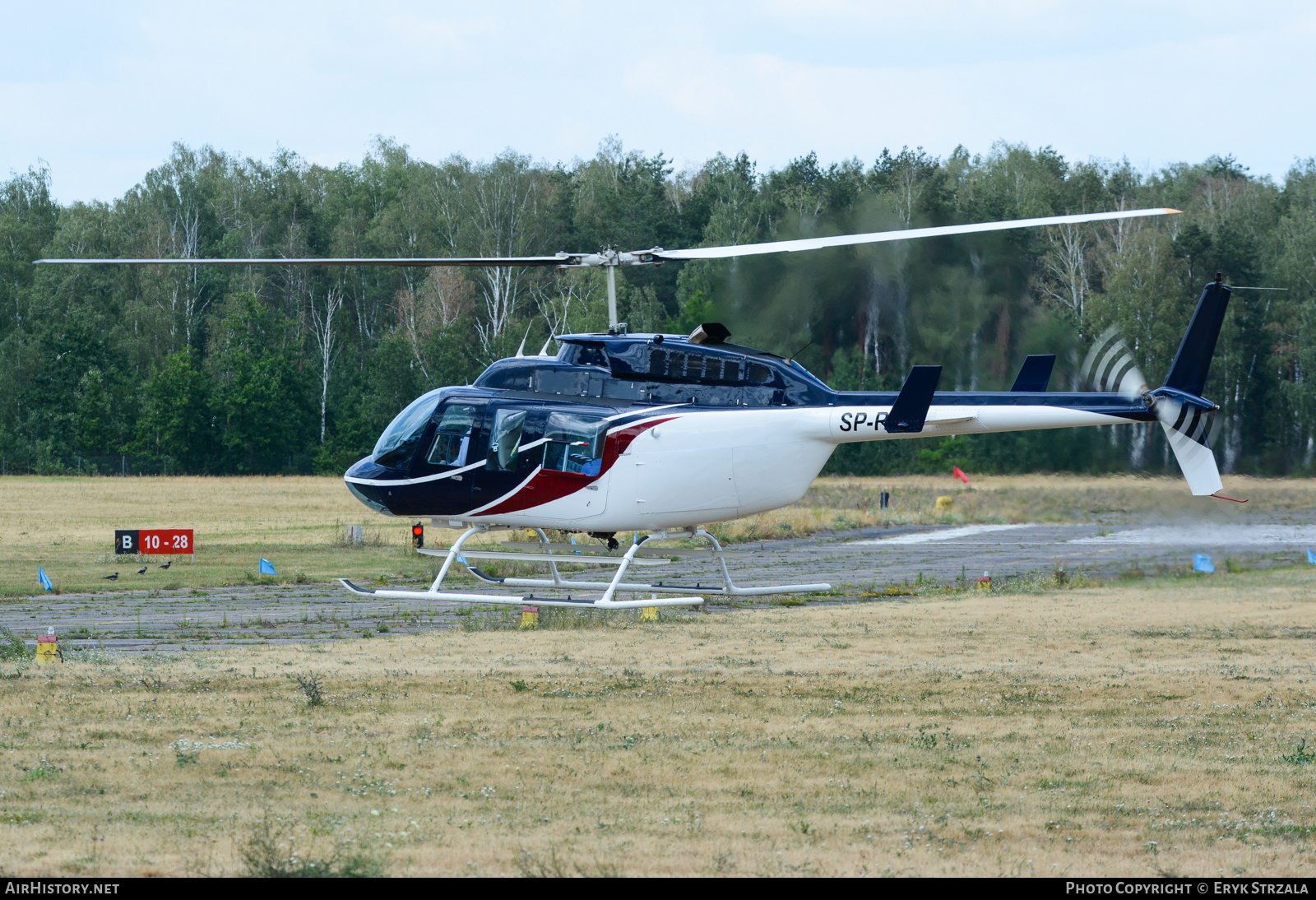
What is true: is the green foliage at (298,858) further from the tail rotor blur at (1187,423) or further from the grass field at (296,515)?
the grass field at (296,515)

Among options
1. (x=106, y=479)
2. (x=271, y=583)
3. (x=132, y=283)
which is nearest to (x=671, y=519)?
(x=271, y=583)

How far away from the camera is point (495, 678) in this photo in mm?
15297

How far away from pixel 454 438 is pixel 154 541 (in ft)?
56.3

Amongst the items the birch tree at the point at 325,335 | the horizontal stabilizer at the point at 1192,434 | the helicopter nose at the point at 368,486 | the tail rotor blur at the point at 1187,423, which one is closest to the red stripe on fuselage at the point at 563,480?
the helicopter nose at the point at 368,486

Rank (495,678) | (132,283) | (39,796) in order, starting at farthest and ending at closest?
(132,283)
(495,678)
(39,796)

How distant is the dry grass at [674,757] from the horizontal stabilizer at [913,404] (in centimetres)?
306

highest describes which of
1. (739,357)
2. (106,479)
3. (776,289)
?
(776,289)

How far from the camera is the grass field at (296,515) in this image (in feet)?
73.2

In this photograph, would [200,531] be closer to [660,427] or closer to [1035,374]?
[660,427]

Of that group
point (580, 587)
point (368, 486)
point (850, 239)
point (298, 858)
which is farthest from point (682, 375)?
point (298, 858)

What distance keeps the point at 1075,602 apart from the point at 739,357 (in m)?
10.1

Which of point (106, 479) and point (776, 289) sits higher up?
point (776, 289)

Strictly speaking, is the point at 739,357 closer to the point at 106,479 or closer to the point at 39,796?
the point at 39,796

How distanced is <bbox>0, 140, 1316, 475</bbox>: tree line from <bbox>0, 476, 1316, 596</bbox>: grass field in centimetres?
395
